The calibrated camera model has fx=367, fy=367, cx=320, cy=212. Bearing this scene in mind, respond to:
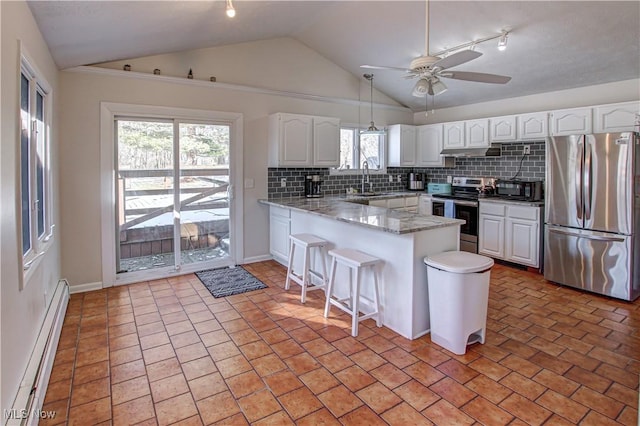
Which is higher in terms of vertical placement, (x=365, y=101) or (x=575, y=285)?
(x=365, y=101)

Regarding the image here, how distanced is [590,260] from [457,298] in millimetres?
2395

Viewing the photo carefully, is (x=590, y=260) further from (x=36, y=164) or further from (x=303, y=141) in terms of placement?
(x=36, y=164)

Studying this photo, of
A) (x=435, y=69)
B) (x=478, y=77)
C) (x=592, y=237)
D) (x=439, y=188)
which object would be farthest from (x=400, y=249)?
(x=439, y=188)

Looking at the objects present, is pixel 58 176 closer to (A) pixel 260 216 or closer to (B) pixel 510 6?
(A) pixel 260 216

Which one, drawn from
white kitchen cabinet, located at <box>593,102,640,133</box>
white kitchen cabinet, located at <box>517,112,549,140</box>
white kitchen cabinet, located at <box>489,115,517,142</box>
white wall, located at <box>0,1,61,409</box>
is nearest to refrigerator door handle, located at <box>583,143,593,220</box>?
white kitchen cabinet, located at <box>593,102,640,133</box>

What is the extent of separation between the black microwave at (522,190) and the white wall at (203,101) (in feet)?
8.03

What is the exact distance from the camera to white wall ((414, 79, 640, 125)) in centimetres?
444

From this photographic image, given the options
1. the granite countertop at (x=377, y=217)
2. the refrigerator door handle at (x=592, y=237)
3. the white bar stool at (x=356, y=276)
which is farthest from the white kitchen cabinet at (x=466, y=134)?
the white bar stool at (x=356, y=276)

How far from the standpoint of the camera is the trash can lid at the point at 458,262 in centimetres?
271

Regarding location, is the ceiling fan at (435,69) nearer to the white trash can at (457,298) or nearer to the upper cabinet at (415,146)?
the white trash can at (457,298)

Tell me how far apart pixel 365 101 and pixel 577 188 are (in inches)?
136

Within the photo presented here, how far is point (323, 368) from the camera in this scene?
2588mm

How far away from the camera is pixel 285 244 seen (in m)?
5.04

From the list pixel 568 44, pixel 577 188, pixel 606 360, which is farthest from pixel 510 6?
pixel 606 360
